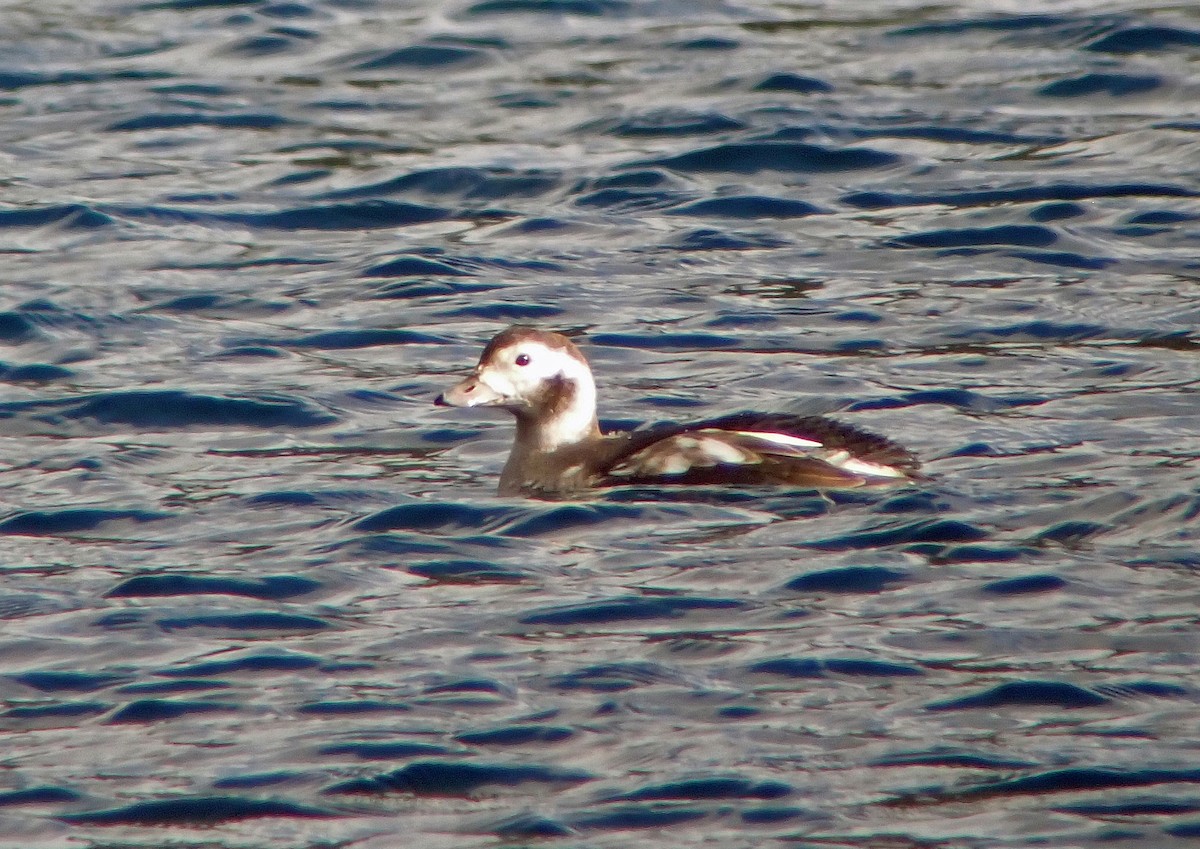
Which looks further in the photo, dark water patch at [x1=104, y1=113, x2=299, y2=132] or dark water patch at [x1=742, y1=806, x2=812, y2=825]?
dark water patch at [x1=104, y1=113, x2=299, y2=132]

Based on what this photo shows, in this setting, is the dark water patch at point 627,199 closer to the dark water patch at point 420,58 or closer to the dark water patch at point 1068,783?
the dark water patch at point 420,58

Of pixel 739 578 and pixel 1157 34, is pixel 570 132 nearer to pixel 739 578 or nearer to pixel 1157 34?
pixel 1157 34

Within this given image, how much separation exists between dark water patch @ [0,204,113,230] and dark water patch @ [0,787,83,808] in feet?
27.0

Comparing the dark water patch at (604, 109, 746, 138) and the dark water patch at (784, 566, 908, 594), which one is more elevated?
the dark water patch at (604, 109, 746, 138)

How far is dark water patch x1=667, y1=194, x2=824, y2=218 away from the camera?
13625 mm

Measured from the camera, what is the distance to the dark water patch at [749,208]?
536 inches

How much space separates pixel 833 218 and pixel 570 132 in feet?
8.52

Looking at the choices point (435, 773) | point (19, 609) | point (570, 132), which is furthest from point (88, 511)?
point (570, 132)

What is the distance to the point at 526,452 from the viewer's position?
29.5 feet

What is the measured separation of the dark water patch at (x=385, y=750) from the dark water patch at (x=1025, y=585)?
206cm

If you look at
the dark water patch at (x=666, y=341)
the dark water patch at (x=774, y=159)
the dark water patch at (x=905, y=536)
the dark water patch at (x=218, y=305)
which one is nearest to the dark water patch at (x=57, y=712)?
the dark water patch at (x=905, y=536)

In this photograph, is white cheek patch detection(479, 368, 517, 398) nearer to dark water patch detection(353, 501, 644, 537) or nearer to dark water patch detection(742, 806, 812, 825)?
dark water patch detection(353, 501, 644, 537)

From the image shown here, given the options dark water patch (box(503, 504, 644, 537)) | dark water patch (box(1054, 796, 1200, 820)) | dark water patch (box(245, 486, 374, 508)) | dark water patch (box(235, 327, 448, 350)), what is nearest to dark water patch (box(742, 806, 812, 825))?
dark water patch (box(1054, 796, 1200, 820))

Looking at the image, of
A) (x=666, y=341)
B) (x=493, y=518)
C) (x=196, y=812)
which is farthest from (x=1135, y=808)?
(x=666, y=341)
